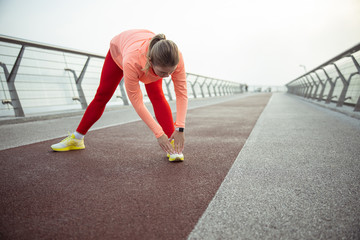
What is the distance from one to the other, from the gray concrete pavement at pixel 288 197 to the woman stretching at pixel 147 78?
26.6 inches

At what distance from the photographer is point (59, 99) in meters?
7.16

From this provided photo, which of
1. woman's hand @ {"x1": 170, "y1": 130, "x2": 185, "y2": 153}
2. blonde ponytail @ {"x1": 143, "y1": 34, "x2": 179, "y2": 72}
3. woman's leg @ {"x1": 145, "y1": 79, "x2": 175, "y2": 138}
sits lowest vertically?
woman's hand @ {"x1": 170, "y1": 130, "x2": 185, "y2": 153}

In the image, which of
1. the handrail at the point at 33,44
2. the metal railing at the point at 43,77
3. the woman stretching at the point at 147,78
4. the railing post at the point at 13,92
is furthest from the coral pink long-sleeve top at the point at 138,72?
the metal railing at the point at 43,77

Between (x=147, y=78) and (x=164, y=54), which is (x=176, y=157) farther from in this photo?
(x=164, y=54)

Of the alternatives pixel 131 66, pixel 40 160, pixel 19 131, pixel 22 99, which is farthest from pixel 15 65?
pixel 131 66

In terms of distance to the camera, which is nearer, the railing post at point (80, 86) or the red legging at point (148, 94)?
the red legging at point (148, 94)

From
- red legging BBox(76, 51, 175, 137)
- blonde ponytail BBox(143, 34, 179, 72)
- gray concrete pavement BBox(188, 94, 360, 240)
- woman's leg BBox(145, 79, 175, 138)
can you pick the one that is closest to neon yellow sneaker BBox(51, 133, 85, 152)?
red legging BBox(76, 51, 175, 137)

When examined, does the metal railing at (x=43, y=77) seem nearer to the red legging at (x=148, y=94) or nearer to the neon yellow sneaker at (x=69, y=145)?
the neon yellow sneaker at (x=69, y=145)

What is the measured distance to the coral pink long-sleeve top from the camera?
1812 millimetres

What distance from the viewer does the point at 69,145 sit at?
2883 mm

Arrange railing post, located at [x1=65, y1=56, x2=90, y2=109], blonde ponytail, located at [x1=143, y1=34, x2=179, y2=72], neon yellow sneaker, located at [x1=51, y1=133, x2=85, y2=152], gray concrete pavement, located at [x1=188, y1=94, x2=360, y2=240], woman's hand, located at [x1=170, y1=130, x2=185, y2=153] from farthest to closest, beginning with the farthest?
railing post, located at [x1=65, y1=56, x2=90, y2=109] < neon yellow sneaker, located at [x1=51, y1=133, x2=85, y2=152] < woman's hand, located at [x1=170, y1=130, x2=185, y2=153] < blonde ponytail, located at [x1=143, y1=34, x2=179, y2=72] < gray concrete pavement, located at [x1=188, y1=94, x2=360, y2=240]

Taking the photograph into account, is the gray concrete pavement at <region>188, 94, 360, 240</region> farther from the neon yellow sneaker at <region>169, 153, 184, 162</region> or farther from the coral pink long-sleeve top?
the coral pink long-sleeve top

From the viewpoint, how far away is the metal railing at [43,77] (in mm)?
5578

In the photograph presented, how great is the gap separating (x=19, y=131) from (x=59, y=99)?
10.2 ft
